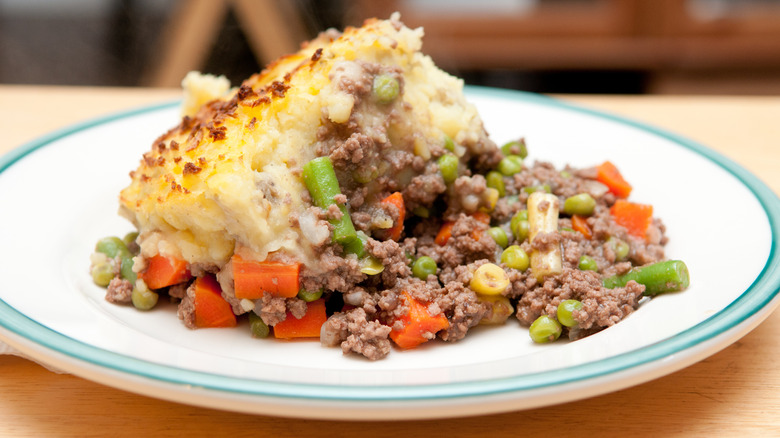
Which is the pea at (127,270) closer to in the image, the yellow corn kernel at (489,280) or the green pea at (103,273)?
the green pea at (103,273)

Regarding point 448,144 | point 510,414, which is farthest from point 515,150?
point 510,414

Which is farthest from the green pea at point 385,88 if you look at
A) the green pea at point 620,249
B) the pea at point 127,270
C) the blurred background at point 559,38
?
the blurred background at point 559,38

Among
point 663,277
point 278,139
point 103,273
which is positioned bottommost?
point 103,273

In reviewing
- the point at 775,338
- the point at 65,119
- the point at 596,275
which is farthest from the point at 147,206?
the point at 65,119

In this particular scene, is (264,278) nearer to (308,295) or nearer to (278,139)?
(308,295)

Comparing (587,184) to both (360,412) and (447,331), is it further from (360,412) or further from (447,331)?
(360,412)

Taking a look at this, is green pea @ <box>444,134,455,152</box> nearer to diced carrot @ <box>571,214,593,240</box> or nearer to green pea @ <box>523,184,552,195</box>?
green pea @ <box>523,184,552,195</box>
